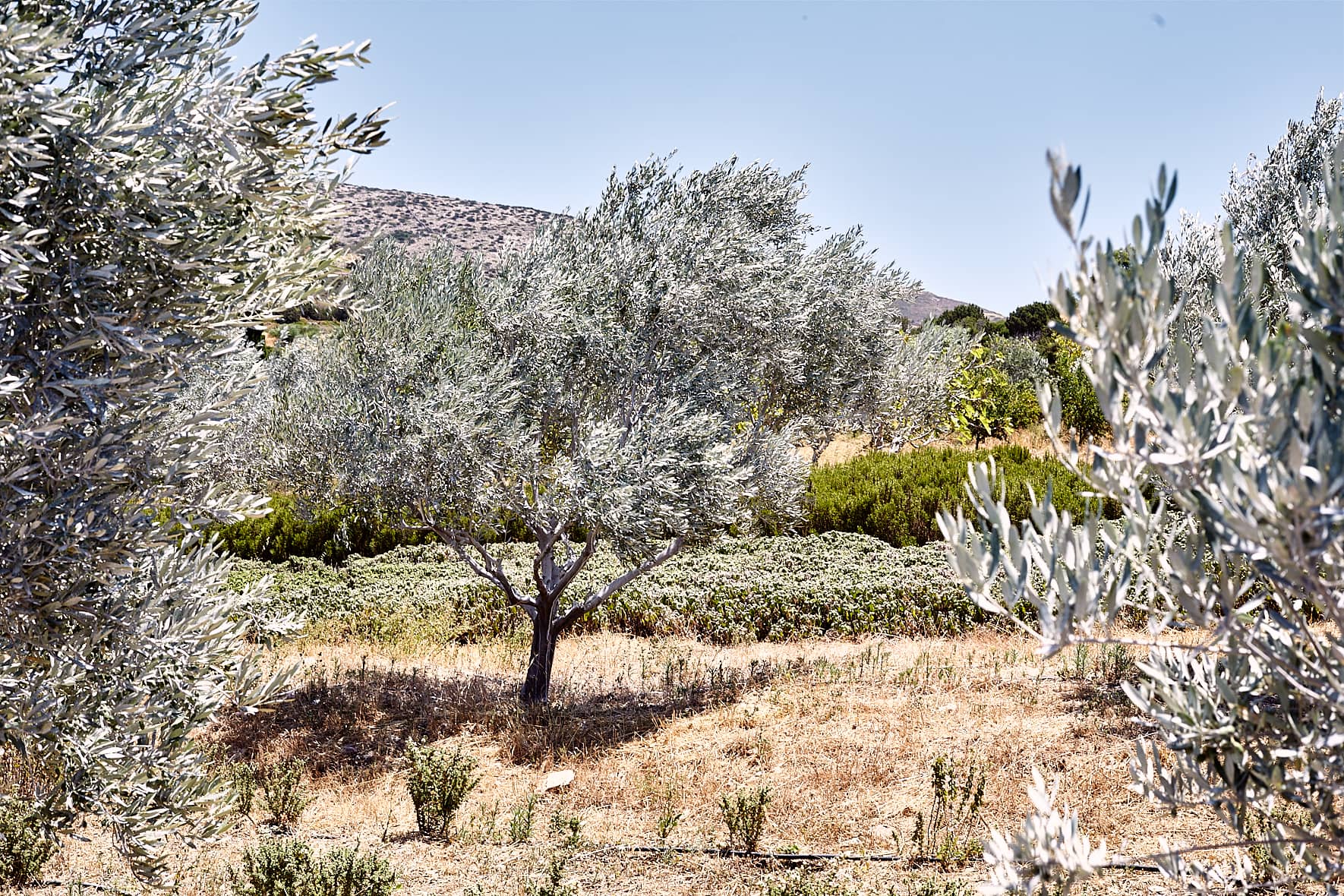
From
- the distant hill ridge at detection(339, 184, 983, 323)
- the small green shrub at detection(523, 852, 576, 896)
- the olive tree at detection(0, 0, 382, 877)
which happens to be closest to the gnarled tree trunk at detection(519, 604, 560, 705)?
the small green shrub at detection(523, 852, 576, 896)

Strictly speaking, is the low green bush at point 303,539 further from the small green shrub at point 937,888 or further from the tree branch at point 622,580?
the small green shrub at point 937,888

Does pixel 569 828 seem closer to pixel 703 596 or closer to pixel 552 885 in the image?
pixel 552 885

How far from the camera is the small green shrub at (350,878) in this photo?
4871 mm

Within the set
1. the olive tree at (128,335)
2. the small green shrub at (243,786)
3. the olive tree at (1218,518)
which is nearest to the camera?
the olive tree at (1218,518)

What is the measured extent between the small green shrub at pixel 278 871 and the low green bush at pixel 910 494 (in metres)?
11.1

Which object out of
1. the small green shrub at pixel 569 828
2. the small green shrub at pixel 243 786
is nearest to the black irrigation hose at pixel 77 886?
the small green shrub at pixel 243 786

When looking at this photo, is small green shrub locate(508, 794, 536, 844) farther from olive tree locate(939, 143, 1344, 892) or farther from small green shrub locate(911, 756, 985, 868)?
olive tree locate(939, 143, 1344, 892)

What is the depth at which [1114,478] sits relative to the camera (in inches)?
77.4

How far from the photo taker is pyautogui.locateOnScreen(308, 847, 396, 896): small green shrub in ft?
16.0

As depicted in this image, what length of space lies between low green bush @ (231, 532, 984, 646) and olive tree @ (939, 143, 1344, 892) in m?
10.5

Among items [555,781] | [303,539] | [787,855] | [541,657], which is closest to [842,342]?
[541,657]

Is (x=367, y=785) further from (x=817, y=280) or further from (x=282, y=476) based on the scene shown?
(x=817, y=280)

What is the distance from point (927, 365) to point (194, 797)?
18.0 meters

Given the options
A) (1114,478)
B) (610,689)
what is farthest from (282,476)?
(1114,478)
